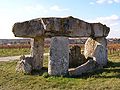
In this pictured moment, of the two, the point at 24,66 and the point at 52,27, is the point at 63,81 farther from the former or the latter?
the point at 24,66

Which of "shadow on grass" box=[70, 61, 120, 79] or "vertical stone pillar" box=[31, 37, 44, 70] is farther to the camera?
"vertical stone pillar" box=[31, 37, 44, 70]

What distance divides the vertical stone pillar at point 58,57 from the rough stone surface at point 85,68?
0.46 meters

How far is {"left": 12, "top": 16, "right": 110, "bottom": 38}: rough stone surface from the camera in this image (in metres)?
19.2

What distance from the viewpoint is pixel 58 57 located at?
1941cm

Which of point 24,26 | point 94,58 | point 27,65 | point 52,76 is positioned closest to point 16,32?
point 24,26

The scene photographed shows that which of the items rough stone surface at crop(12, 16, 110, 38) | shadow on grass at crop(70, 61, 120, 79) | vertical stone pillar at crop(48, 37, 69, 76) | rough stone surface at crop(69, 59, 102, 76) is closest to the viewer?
shadow on grass at crop(70, 61, 120, 79)

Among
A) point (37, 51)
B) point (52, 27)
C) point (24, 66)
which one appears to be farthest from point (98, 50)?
point (24, 66)

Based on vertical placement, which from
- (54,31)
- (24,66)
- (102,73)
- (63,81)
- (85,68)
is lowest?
(63,81)

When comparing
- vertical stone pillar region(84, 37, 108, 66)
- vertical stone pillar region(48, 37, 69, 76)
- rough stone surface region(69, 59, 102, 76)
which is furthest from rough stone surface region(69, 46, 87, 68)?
vertical stone pillar region(48, 37, 69, 76)

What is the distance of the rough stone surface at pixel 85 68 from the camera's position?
19505 mm

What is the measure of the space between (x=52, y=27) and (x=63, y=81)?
3229mm

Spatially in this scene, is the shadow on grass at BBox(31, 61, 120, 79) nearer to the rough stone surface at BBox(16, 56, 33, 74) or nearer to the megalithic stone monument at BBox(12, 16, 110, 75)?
the rough stone surface at BBox(16, 56, 33, 74)

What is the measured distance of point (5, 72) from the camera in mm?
21203

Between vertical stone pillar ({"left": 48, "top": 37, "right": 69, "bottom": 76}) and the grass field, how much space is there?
65 cm
